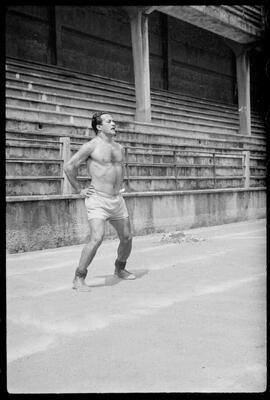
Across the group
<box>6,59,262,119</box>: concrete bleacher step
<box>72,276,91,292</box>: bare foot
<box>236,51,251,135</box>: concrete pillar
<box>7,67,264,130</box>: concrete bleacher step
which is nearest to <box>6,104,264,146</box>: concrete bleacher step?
<box>236,51,251,135</box>: concrete pillar

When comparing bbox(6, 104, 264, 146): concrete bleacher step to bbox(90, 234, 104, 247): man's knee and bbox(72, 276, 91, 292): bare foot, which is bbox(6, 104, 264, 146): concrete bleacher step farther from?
bbox(72, 276, 91, 292): bare foot

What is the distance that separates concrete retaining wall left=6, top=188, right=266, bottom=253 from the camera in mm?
7395

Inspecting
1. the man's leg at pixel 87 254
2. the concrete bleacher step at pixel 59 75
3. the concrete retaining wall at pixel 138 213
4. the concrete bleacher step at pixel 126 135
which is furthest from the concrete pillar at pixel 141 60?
the man's leg at pixel 87 254

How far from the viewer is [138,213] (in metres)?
9.48

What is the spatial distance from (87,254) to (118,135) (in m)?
7.69

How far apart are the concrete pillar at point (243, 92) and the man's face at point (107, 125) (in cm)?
1639

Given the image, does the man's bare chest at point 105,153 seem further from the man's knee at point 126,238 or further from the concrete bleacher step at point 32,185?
the concrete bleacher step at point 32,185

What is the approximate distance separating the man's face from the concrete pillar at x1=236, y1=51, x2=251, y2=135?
16.4 m

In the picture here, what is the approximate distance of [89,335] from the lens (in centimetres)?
336

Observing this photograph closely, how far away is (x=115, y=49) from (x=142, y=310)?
765 inches

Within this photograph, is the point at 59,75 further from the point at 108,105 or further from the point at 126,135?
the point at 126,135

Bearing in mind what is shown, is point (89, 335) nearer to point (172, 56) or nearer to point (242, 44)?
point (242, 44)
